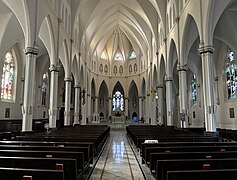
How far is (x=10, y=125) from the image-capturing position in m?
17.6

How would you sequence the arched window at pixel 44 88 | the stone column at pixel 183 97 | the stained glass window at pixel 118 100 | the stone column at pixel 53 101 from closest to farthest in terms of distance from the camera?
the stone column at pixel 183 97 → the stone column at pixel 53 101 → the arched window at pixel 44 88 → the stained glass window at pixel 118 100

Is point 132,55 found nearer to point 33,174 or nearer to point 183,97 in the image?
point 183,97

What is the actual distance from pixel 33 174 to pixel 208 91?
1033 centimetres

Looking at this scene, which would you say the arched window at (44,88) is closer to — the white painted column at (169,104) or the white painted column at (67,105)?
the white painted column at (67,105)

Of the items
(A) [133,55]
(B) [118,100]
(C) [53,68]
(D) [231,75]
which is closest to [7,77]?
(C) [53,68]

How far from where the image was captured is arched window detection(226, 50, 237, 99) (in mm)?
19234

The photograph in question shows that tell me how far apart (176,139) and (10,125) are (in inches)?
607

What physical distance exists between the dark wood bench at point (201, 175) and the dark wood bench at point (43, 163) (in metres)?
1.75

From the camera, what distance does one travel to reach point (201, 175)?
2676 millimetres

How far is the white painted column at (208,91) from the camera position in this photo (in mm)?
10781

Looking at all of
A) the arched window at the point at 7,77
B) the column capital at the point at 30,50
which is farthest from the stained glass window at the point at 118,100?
the column capital at the point at 30,50

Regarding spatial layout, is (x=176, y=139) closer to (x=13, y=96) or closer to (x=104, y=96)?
(x=13, y=96)

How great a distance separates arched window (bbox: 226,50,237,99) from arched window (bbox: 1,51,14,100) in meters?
22.5

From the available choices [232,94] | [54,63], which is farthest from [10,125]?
[232,94]
